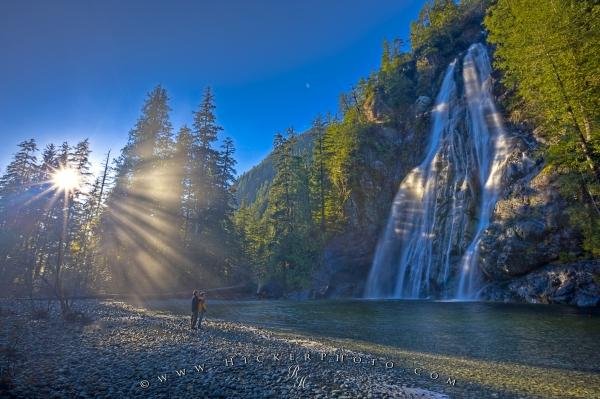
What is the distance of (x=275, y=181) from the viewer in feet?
169

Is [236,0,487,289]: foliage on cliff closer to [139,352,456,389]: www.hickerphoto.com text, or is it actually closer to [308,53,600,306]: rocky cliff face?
[308,53,600,306]: rocky cliff face

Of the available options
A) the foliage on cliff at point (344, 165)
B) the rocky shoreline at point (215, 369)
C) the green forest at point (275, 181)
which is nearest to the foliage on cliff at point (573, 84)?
the green forest at point (275, 181)

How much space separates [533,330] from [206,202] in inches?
1360

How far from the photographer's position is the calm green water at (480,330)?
10.7 m

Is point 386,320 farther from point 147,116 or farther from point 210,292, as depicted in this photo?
point 147,116

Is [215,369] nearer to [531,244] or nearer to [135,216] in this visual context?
[531,244]

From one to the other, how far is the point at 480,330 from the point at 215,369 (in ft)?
37.9

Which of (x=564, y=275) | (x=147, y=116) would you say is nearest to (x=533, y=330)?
(x=564, y=275)

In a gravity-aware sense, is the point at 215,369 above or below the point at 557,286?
below

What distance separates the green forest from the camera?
1991 centimetres

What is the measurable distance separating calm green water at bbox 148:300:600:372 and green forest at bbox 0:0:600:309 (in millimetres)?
6818

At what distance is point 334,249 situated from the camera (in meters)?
46.3

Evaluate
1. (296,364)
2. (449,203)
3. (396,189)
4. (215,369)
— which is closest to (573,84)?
(449,203)

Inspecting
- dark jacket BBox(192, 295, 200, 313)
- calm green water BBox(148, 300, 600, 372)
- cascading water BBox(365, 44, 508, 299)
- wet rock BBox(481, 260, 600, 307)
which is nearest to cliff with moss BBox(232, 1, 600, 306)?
wet rock BBox(481, 260, 600, 307)
